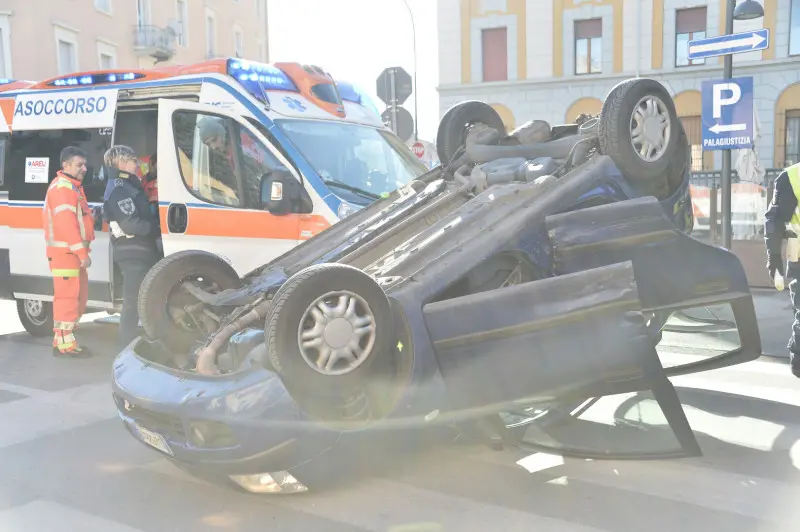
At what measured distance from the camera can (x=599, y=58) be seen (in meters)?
28.5

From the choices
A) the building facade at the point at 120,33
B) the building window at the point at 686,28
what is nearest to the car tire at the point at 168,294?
the building facade at the point at 120,33

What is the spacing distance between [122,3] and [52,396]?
29.0 m

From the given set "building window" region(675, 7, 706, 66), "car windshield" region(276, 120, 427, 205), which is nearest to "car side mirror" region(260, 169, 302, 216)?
"car windshield" region(276, 120, 427, 205)

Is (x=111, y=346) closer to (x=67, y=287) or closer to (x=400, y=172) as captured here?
(x=67, y=287)

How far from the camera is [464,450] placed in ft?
14.5

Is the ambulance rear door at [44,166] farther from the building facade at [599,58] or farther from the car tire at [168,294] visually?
the building facade at [599,58]

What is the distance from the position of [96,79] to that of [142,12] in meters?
26.8

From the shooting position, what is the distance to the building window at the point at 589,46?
93.3 ft

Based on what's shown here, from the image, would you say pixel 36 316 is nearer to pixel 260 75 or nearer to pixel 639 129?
pixel 260 75

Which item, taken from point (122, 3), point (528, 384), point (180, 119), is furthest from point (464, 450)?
point (122, 3)

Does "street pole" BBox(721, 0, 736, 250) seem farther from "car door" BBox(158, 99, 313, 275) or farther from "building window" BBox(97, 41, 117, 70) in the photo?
"building window" BBox(97, 41, 117, 70)

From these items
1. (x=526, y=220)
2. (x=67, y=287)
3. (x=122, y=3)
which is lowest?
(x=67, y=287)

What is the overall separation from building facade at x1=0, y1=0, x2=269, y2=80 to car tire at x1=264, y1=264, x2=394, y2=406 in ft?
84.8

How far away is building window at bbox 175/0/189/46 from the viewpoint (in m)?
34.4
